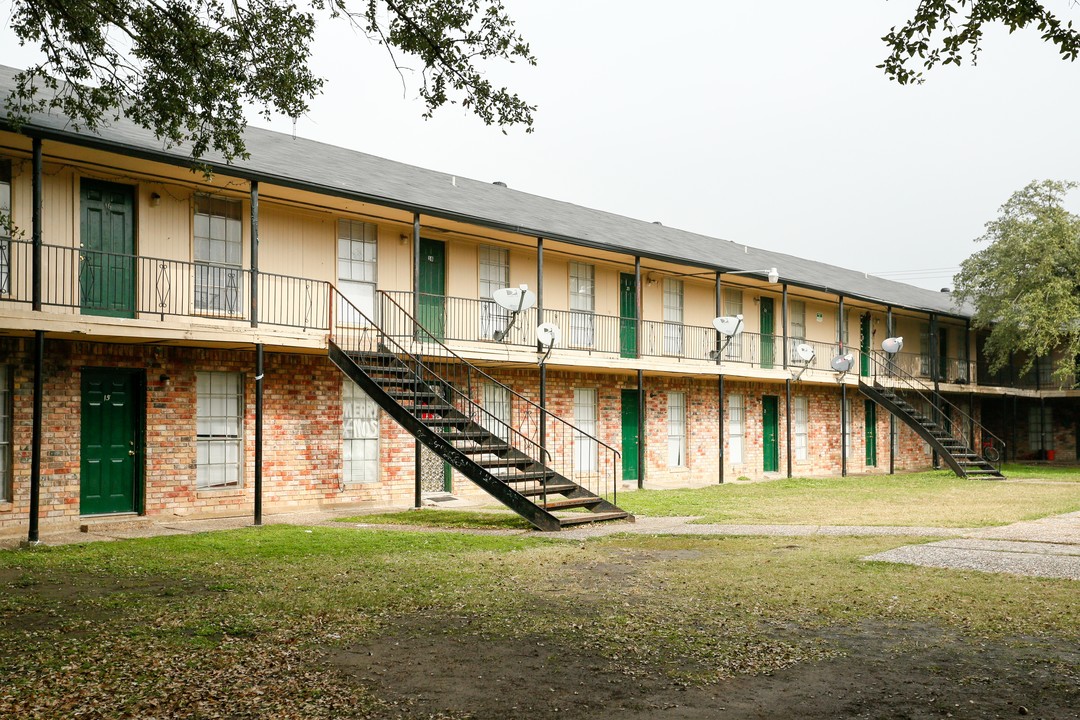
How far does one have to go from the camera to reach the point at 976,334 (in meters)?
34.0

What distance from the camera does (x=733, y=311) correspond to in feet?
81.3

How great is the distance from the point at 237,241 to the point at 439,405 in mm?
4152

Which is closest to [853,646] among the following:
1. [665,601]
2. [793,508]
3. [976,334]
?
[665,601]

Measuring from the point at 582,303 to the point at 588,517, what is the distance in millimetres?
8740

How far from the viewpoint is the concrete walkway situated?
916 centimetres

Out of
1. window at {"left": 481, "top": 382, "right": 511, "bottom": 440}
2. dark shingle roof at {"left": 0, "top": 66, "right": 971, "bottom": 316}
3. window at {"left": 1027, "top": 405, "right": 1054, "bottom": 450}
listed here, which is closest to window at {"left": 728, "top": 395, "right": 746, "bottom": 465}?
dark shingle roof at {"left": 0, "top": 66, "right": 971, "bottom": 316}

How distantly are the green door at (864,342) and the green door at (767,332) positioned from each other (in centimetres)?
380

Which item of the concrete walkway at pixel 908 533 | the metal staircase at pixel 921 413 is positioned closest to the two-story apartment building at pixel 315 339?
the concrete walkway at pixel 908 533

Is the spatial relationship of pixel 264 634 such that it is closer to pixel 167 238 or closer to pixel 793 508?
pixel 167 238

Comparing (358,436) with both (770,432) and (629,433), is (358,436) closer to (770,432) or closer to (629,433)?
(629,433)

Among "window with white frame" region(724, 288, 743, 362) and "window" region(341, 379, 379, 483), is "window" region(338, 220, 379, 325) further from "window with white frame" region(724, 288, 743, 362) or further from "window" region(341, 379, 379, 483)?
"window with white frame" region(724, 288, 743, 362)

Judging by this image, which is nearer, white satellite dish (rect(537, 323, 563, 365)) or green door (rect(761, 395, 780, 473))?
white satellite dish (rect(537, 323, 563, 365))

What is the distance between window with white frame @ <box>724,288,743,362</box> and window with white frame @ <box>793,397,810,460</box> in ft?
9.81

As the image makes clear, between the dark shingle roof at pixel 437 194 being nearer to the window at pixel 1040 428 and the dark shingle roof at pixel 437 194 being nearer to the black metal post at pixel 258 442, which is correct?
the black metal post at pixel 258 442
